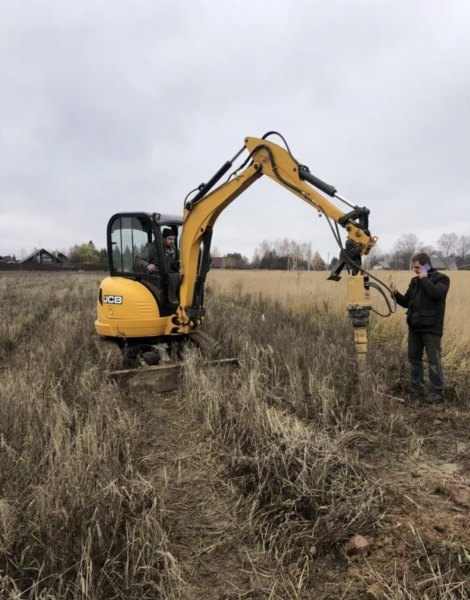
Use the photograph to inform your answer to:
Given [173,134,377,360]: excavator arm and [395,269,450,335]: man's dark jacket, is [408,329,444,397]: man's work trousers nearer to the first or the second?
[395,269,450,335]: man's dark jacket

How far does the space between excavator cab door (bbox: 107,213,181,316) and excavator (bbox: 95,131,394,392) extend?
0.6 inches

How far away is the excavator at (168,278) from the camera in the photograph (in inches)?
217

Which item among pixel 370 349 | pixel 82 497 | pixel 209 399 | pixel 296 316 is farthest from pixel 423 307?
pixel 296 316

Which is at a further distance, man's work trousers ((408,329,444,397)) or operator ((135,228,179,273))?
operator ((135,228,179,273))

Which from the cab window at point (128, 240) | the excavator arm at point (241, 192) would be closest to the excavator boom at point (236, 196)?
the excavator arm at point (241, 192)

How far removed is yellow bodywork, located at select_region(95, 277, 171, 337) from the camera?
6.40 m

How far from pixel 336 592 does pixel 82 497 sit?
1.51 metres

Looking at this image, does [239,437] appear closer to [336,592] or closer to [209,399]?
[209,399]

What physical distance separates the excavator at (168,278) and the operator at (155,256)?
0.05 m

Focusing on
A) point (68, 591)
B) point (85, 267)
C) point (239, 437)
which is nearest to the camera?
point (68, 591)

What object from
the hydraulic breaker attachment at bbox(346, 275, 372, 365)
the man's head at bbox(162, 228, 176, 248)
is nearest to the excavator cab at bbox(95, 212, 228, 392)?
the man's head at bbox(162, 228, 176, 248)

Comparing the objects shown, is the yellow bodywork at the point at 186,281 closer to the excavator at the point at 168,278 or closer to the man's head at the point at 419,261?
the excavator at the point at 168,278

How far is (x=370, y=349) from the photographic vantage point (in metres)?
6.46

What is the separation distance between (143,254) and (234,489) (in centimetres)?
436
